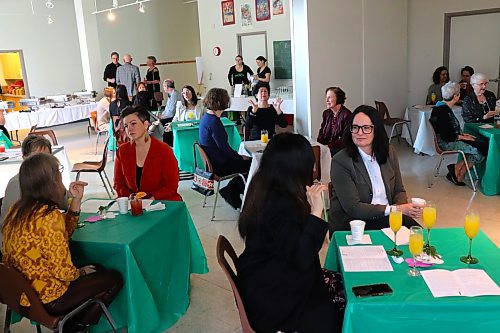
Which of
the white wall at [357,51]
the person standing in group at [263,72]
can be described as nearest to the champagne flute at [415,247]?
A: the white wall at [357,51]

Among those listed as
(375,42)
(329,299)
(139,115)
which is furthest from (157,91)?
(329,299)

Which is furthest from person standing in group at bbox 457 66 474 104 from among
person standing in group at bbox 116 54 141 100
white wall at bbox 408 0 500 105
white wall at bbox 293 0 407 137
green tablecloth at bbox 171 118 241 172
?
person standing in group at bbox 116 54 141 100

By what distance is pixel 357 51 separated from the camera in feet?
22.0

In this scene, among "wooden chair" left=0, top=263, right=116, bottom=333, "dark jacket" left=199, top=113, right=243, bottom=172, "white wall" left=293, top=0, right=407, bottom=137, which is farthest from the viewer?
"white wall" left=293, top=0, right=407, bottom=137

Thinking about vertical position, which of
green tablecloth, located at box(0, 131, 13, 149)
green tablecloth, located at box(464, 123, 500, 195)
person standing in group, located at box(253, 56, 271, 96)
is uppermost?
person standing in group, located at box(253, 56, 271, 96)

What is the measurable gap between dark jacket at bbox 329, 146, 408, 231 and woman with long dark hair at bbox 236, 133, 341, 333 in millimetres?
879

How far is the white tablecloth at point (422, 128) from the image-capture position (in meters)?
6.32

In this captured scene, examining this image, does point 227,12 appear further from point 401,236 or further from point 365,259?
point 365,259

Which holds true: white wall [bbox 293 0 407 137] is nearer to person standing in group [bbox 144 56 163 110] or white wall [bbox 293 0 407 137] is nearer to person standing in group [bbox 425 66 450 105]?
person standing in group [bbox 425 66 450 105]

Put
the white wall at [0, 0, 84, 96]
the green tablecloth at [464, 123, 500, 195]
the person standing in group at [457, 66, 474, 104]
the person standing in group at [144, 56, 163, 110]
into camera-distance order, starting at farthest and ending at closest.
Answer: the white wall at [0, 0, 84, 96] < the person standing in group at [144, 56, 163, 110] < the person standing in group at [457, 66, 474, 104] < the green tablecloth at [464, 123, 500, 195]

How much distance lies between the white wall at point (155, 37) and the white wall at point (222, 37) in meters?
2.93

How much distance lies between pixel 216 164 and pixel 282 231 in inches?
114

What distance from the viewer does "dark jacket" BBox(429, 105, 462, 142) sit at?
5.18 meters

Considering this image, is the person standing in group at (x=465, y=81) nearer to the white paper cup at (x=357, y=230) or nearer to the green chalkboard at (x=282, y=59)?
the green chalkboard at (x=282, y=59)
